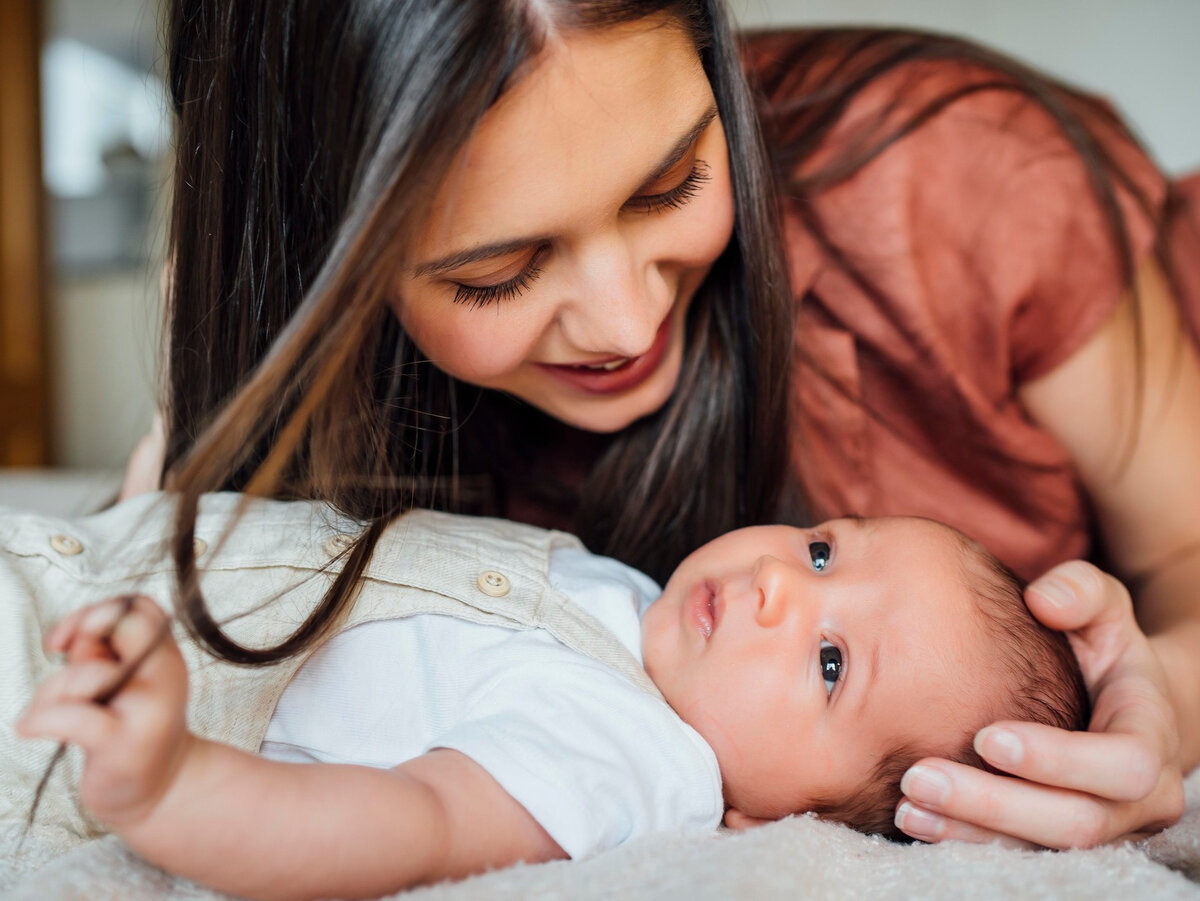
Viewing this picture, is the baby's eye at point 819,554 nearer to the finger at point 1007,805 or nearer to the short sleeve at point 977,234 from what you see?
the finger at point 1007,805

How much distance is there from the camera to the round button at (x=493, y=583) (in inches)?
32.3

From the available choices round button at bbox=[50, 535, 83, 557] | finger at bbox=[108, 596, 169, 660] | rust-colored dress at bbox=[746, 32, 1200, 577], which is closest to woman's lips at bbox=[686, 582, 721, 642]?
rust-colored dress at bbox=[746, 32, 1200, 577]

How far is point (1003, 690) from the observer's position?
0.78 meters

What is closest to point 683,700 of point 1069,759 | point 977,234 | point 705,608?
point 705,608

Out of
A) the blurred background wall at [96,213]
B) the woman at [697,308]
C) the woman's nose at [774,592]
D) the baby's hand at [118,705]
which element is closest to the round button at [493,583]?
the woman at [697,308]

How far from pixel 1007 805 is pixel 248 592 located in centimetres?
62

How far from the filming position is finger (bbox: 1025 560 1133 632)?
84 cm

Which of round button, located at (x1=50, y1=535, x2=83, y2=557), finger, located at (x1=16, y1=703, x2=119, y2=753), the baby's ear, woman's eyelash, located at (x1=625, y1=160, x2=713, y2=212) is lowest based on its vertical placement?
the baby's ear

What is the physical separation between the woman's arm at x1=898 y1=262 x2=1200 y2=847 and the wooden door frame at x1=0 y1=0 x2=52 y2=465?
345cm

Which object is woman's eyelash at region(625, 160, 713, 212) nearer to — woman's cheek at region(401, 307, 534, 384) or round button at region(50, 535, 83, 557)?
woman's cheek at region(401, 307, 534, 384)

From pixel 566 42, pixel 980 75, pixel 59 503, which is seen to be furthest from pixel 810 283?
pixel 59 503

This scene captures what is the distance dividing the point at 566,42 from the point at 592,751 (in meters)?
0.52

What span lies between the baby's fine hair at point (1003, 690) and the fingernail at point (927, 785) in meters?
0.06

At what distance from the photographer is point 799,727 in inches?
30.8
